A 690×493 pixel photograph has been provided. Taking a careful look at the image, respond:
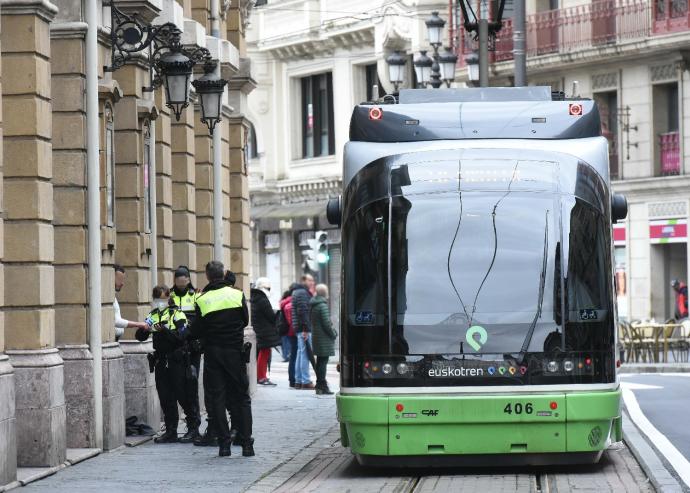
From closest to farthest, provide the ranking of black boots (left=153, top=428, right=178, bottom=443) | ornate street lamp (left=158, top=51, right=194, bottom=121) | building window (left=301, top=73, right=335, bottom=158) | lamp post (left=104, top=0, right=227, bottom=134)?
lamp post (left=104, top=0, right=227, bottom=134) < black boots (left=153, top=428, right=178, bottom=443) < ornate street lamp (left=158, top=51, right=194, bottom=121) < building window (left=301, top=73, right=335, bottom=158)

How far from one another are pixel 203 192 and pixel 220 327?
357 inches

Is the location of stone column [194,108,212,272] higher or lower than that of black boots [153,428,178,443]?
higher

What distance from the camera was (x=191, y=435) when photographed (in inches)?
782

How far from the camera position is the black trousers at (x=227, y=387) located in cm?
1788

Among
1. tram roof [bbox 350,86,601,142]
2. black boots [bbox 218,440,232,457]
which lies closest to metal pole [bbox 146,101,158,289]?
black boots [bbox 218,440,232,457]

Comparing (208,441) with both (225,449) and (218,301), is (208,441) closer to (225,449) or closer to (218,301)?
(225,449)

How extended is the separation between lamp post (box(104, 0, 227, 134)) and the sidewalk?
3573 mm

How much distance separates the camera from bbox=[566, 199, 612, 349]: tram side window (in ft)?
51.5

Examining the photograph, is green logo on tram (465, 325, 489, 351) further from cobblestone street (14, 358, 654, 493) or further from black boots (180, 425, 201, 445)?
black boots (180, 425, 201, 445)

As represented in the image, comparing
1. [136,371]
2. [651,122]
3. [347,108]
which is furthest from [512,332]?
[347,108]

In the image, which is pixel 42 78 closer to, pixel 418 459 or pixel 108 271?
pixel 108 271

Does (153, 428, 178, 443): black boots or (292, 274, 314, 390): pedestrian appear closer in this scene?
(153, 428, 178, 443): black boots

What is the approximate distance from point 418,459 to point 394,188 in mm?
2217

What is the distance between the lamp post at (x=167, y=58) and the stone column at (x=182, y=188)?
1.44 meters
